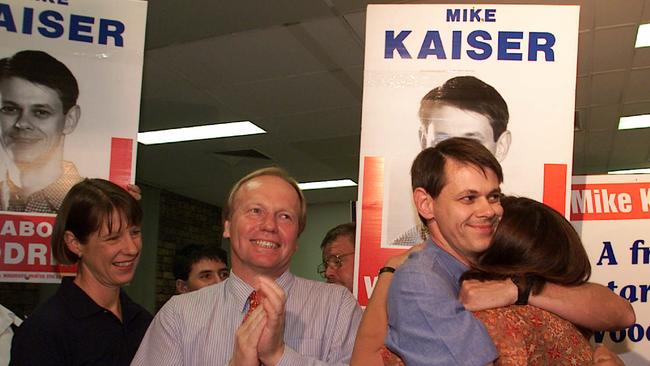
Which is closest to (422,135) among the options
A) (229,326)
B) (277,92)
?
(229,326)

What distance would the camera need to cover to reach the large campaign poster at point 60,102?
8.09 feet

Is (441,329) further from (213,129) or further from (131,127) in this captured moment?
(213,129)

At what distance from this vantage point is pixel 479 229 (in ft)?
5.08

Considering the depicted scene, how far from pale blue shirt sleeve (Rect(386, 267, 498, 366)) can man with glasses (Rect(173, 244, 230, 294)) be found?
247cm

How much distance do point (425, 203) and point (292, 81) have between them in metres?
4.40

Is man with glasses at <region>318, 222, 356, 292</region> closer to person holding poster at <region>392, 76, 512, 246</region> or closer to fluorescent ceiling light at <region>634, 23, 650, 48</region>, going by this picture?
person holding poster at <region>392, 76, 512, 246</region>

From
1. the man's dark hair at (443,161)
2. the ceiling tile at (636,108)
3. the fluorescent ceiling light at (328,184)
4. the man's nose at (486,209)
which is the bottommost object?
the man's nose at (486,209)

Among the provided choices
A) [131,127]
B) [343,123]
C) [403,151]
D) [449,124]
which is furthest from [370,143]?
[343,123]

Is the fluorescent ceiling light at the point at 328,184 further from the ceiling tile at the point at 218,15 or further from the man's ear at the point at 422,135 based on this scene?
the man's ear at the point at 422,135

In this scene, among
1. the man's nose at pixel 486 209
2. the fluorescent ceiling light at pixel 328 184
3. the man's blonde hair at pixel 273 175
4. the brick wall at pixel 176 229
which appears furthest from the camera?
the brick wall at pixel 176 229

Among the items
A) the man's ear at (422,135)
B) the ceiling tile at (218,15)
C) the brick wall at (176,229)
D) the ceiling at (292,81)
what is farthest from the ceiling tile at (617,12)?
the brick wall at (176,229)

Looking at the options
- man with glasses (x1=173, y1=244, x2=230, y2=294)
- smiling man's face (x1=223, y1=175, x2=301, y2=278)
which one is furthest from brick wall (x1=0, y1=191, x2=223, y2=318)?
smiling man's face (x1=223, y1=175, x2=301, y2=278)

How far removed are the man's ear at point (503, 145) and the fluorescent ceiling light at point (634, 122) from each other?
16.5 feet

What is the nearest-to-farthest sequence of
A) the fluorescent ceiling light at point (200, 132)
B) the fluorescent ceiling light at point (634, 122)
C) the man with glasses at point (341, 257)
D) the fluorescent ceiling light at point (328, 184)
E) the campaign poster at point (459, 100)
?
the campaign poster at point (459, 100)
the man with glasses at point (341, 257)
the fluorescent ceiling light at point (634, 122)
the fluorescent ceiling light at point (200, 132)
the fluorescent ceiling light at point (328, 184)
